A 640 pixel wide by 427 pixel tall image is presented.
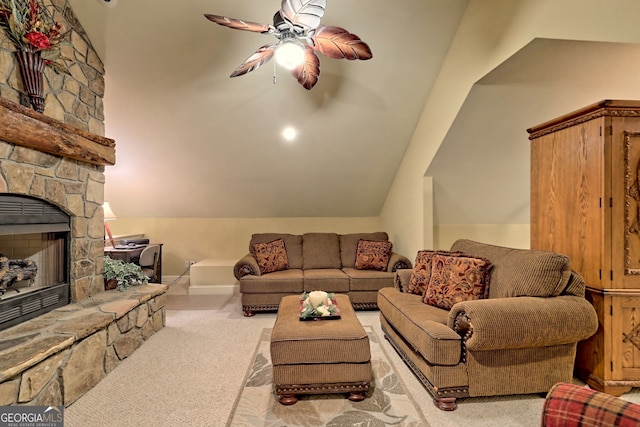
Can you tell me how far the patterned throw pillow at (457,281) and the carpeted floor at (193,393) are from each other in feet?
2.02

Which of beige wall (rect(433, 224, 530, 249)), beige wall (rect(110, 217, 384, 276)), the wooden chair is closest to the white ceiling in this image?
beige wall (rect(433, 224, 530, 249))

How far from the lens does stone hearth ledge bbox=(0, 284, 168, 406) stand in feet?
5.69

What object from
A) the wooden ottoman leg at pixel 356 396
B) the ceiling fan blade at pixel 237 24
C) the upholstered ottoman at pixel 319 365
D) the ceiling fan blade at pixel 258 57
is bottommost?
the wooden ottoman leg at pixel 356 396

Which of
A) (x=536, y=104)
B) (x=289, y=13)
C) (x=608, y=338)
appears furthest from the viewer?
(x=536, y=104)

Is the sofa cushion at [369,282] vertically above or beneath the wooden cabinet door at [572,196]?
beneath

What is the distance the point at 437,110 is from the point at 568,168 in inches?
59.0

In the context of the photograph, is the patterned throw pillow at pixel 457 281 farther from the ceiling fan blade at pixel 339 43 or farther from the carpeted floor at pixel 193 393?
the ceiling fan blade at pixel 339 43

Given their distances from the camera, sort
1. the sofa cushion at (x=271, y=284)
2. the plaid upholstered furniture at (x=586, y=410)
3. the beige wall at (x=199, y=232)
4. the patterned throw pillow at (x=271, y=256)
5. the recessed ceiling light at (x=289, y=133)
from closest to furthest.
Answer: the plaid upholstered furniture at (x=586, y=410) < the sofa cushion at (x=271, y=284) < the recessed ceiling light at (x=289, y=133) < the patterned throw pillow at (x=271, y=256) < the beige wall at (x=199, y=232)

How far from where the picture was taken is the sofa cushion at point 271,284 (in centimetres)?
388

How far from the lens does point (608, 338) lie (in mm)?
2133

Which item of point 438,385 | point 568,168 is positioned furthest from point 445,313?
point 568,168

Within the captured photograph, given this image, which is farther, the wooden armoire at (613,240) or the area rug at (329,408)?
the wooden armoire at (613,240)

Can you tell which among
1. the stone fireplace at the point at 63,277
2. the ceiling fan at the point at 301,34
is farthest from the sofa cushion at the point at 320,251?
the ceiling fan at the point at 301,34

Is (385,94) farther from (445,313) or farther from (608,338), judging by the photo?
(608,338)
